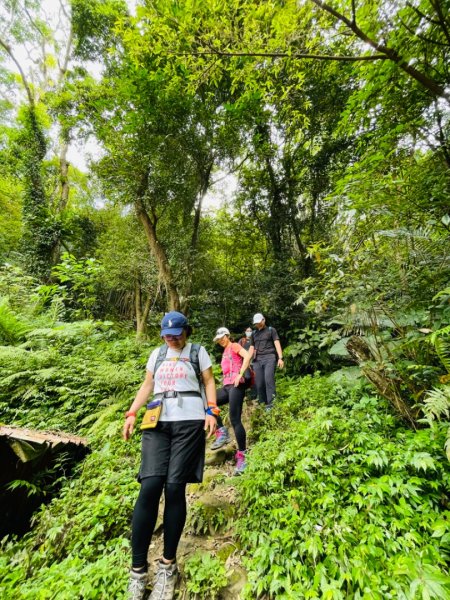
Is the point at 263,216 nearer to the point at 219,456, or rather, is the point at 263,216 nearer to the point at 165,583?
the point at 219,456

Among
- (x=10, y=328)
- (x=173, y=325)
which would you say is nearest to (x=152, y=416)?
(x=173, y=325)

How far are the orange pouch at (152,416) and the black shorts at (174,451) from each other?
0.26 feet

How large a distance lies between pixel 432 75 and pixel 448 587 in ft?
14.7

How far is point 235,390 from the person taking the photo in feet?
13.0

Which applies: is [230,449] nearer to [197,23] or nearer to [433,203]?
[433,203]

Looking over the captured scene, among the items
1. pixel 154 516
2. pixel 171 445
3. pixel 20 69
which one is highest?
pixel 20 69

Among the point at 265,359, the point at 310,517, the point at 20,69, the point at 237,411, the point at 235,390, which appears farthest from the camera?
the point at 20,69

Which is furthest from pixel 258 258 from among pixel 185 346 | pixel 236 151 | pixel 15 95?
pixel 15 95

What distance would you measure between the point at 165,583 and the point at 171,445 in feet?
3.26

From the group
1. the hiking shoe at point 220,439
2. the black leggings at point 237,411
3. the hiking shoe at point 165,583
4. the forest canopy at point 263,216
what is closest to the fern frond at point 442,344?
the forest canopy at point 263,216

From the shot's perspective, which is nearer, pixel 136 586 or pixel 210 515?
pixel 136 586

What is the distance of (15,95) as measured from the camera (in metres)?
16.5

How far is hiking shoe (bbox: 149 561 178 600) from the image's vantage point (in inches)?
80.8

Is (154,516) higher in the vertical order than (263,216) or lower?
lower
